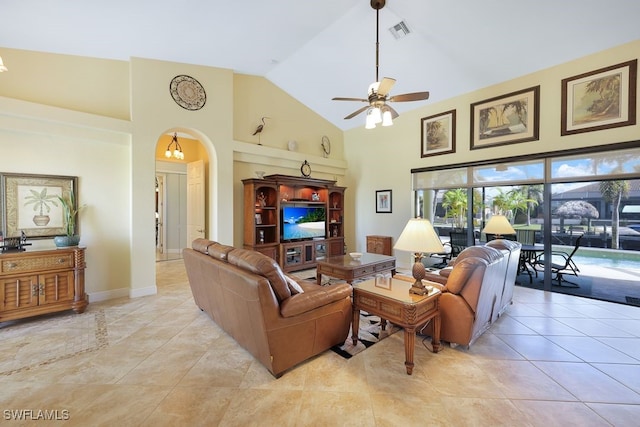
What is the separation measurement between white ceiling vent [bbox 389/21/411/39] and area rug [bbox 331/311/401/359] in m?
4.18

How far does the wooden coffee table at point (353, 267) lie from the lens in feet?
12.4

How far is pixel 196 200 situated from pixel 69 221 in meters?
2.15

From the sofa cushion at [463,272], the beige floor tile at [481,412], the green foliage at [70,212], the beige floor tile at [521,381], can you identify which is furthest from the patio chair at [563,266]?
the green foliage at [70,212]

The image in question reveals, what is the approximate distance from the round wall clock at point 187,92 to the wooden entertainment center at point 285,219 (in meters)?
1.57

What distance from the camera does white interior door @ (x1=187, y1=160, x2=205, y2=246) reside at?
5.25 metres

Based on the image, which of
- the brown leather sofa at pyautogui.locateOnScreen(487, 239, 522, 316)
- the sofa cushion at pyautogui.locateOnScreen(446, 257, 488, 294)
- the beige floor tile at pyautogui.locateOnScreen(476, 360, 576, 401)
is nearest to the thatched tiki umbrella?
the brown leather sofa at pyautogui.locateOnScreen(487, 239, 522, 316)

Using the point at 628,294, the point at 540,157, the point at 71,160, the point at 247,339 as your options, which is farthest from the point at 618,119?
the point at 71,160

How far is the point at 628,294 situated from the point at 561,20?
3903 mm

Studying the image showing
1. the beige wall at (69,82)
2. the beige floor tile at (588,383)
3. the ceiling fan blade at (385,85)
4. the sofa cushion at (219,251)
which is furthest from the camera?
the beige wall at (69,82)

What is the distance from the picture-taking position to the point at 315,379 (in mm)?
2102

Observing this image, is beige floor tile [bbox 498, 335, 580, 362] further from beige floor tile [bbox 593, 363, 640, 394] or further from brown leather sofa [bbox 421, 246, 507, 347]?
brown leather sofa [bbox 421, 246, 507, 347]

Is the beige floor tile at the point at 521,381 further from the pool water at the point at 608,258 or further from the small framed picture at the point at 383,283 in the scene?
the pool water at the point at 608,258

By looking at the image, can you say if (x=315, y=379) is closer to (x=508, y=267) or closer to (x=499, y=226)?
(x=508, y=267)

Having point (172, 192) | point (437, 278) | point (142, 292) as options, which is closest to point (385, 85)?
point (437, 278)
